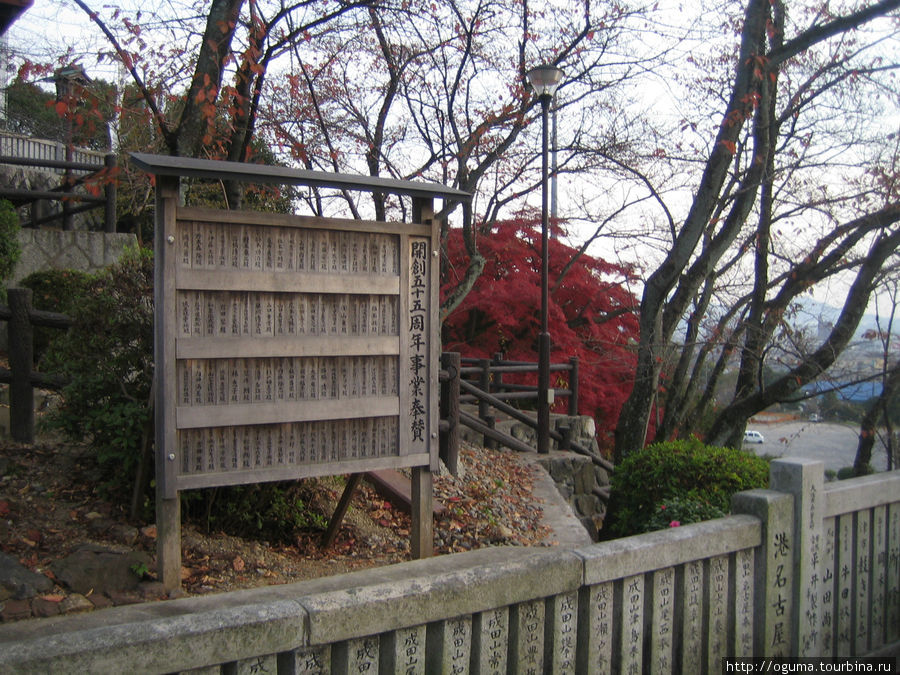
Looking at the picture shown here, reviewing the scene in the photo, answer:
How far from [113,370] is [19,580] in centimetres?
169

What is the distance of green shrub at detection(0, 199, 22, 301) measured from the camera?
959 centimetres

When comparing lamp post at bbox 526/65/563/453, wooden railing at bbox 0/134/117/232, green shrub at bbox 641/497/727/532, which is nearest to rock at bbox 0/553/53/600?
wooden railing at bbox 0/134/117/232

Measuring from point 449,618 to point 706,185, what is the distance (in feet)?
24.7

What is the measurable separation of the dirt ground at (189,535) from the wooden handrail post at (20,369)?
0.53 feet

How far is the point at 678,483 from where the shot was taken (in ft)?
21.9

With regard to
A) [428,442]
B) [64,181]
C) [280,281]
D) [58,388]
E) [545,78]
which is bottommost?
[428,442]

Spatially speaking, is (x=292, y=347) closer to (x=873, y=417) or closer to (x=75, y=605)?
(x=75, y=605)

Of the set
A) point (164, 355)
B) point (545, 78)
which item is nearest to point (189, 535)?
point (164, 355)

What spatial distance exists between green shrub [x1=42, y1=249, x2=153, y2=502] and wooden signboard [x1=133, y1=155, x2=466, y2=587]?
3.25 ft

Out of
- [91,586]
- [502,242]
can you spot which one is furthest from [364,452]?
[502,242]

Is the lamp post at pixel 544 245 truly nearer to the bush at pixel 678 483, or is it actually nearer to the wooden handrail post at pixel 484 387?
the wooden handrail post at pixel 484 387

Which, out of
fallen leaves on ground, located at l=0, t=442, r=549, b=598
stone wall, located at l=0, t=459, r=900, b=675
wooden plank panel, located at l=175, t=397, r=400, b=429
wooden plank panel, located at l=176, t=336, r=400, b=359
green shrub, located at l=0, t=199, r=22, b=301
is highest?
green shrub, located at l=0, t=199, r=22, b=301

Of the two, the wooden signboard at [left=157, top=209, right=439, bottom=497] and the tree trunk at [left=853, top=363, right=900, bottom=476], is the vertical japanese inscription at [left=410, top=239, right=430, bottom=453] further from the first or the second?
the tree trunk at [left=853, top=363, right=900, bottom=476]

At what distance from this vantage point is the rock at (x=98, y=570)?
14.0 feet
